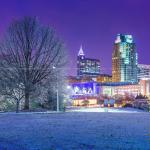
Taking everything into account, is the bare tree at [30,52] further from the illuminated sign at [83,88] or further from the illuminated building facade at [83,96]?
the illuminated sign at [83,88]

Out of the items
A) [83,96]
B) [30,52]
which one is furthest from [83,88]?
[30,52]

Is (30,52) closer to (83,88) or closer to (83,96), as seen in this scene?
(83,96)

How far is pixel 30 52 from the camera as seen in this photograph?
5534 centimetres

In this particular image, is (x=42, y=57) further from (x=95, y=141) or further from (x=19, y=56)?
(x=95, y=141)

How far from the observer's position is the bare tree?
5403 cm

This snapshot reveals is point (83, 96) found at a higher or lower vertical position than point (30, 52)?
lower

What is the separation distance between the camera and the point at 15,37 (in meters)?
54.4

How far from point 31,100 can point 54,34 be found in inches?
342

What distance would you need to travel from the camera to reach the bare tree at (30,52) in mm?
54031

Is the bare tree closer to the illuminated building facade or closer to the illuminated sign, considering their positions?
the illuminated building facade

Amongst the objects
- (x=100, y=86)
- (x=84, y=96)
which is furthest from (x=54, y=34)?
(x=100, y=86)

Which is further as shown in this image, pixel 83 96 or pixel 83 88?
pixel 83 88

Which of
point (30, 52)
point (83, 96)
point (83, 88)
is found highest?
point (30, 52)

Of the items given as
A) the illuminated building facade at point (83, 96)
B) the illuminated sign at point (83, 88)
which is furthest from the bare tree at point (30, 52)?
the illuminated sign at point (83, 88)
